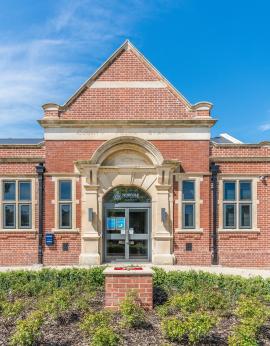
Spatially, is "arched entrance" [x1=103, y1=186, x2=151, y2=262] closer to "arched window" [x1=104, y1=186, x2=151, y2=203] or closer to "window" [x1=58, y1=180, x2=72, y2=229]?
"arched window" [x1=104, y1=186, x2=151, y2=203]

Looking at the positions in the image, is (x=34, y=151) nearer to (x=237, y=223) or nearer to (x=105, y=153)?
(x=105, y=153)

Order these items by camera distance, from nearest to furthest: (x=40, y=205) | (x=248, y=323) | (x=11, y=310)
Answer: (x=248, y=323), (x=11, y=310), (x=40, y=205)

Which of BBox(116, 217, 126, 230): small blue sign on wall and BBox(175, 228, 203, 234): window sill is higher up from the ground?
BBox(116, 217, 126, 230): small blue sign on wall

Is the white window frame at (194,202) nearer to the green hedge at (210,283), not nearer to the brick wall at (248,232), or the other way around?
the brick wall at (248,232)

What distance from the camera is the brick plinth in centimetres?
742

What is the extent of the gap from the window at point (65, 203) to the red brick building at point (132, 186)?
0.13 ft

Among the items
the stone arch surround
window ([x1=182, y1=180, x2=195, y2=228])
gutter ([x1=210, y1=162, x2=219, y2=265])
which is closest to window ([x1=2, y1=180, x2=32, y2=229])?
the stone arch surround

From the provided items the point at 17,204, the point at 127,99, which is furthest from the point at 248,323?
the point at 17,204

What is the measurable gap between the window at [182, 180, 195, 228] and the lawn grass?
510 centimetres

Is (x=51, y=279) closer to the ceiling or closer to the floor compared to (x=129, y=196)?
closer to the floor

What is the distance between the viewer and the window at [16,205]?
14.1m

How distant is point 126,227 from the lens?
1408 centimetres

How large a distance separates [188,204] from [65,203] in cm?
495

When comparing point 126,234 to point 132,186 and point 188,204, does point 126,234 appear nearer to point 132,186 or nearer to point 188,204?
point 132,186
